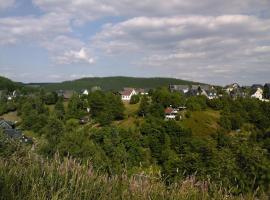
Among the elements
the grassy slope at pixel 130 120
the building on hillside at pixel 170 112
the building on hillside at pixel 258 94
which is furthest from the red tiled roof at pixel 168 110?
the building on hillside at pixel 258 94

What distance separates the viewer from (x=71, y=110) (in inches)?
4136

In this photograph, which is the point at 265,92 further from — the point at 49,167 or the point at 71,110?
the point at 49,167

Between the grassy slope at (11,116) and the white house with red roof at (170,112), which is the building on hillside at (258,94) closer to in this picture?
the white house with red roof at (170,112)

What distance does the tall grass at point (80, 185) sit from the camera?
3.84m

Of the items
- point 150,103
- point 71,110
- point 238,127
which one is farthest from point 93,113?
point 238,127

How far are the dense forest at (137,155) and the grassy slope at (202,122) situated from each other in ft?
2.25

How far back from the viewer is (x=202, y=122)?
94.6 metres

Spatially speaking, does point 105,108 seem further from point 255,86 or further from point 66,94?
point 255,86

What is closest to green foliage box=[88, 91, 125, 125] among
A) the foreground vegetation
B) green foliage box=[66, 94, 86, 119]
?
green foliage box=[66, 94, 86, 119]

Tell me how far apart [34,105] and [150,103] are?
31612 millimetres

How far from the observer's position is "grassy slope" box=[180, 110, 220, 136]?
295 ft

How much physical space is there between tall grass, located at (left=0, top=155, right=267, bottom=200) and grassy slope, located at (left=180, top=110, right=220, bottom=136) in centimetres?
8327

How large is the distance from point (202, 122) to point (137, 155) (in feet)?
121

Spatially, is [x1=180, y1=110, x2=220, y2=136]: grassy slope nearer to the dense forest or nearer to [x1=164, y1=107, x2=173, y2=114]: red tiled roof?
the dense forest
